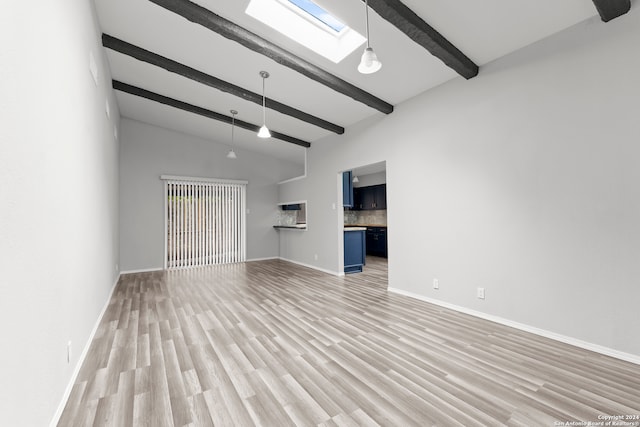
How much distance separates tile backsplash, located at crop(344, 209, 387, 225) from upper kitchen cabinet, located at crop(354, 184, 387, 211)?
1.17 feet

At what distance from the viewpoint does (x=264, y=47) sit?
3.10 metres

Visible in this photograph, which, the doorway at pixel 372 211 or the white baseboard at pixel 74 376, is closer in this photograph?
the white baseboard at pixel 74 376

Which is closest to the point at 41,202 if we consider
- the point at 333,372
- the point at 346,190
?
the point at 333,372

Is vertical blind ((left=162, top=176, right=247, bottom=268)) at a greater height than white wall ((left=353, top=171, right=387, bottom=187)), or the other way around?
white wall ((left=353, top=171, right=387, bottom=187))

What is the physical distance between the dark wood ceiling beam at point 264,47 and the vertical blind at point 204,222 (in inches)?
167

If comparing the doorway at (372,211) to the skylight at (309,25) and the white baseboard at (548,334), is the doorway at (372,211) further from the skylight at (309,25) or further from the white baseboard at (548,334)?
the skylight at (309,25)

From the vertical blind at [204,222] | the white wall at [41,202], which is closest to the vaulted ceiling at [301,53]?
the white wall at [41,202]

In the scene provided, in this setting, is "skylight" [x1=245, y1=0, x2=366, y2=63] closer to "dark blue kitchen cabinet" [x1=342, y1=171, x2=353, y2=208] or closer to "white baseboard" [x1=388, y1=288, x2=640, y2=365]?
"dark blue kitchen cabinet" [x1=342, y1=171, x2=353, y2=208]

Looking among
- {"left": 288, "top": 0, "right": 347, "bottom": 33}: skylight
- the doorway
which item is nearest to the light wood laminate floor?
{"left": 288, "top": 0, "right": 347, "bottom": 33}: skylight

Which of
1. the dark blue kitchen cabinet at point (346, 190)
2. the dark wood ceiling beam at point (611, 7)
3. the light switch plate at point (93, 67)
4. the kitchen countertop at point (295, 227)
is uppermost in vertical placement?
the dark wood ceiling beam at point (611, 7)

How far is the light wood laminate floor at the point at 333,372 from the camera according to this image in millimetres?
1604

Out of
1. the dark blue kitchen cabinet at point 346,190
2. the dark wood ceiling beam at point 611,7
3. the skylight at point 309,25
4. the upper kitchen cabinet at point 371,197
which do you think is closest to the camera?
the dark wood ceiling beam at point 611,7

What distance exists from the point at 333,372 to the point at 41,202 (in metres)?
2.09

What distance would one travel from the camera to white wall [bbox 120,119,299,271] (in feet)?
19.0
